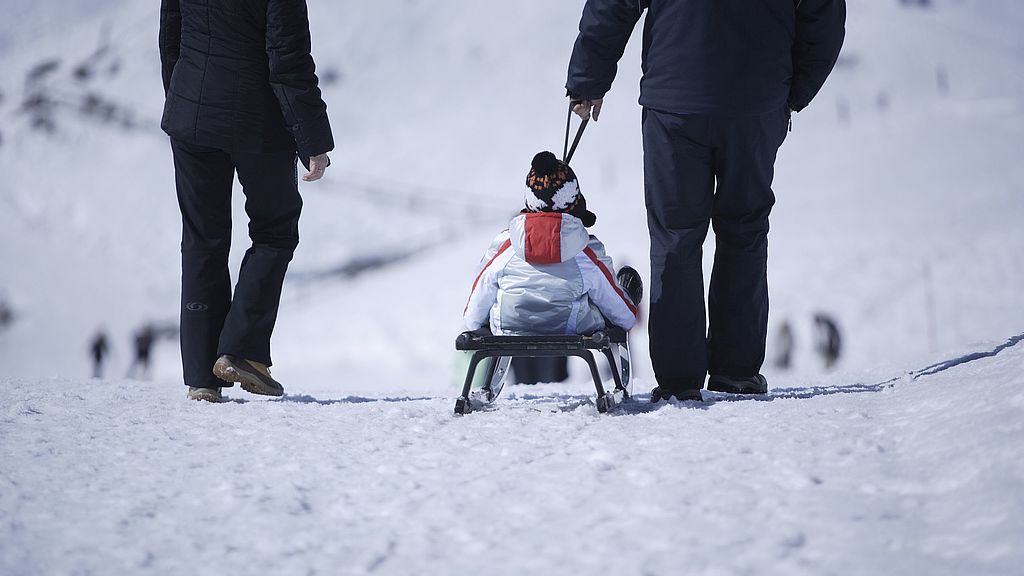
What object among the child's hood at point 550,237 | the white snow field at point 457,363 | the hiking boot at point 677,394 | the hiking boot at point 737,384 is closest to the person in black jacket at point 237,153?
the white snow field at point 457,363

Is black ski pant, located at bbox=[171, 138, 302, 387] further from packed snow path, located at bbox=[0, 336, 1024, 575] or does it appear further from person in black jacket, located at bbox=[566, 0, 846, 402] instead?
person in black jacket, located at bbox=[566, 0, 846, 402]

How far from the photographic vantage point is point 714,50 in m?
3.54

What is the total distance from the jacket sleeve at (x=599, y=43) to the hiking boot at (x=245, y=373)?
174 centimetres

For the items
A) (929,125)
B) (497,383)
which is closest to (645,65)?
(497,383)

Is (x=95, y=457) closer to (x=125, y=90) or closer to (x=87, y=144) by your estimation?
(x=87, y=144)

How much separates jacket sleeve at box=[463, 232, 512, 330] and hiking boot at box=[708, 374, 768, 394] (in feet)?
3.33

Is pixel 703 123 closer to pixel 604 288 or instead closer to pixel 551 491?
pixel 604 288

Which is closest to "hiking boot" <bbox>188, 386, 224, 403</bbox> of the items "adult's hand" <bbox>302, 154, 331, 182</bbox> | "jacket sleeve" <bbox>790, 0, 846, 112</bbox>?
"adult's hand" <bbox>302, 154, 331, 182</bbox>

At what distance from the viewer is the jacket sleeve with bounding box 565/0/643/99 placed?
3598mm

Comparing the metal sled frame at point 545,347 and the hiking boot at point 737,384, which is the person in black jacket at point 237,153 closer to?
the metal sled frame at point 545,347

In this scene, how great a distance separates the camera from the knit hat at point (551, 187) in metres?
3.48

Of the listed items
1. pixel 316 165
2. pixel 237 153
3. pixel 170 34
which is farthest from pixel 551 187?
pixel 170 34

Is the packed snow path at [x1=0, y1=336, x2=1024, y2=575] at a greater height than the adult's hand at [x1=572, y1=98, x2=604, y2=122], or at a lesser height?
lesser

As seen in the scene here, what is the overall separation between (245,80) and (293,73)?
0.74 feet
